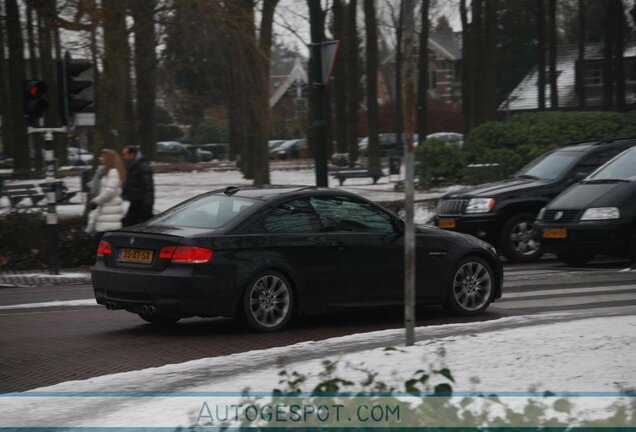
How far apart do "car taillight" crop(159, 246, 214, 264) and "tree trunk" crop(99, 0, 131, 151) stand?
12195mm

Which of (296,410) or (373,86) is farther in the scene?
(373,86)

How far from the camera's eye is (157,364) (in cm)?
938

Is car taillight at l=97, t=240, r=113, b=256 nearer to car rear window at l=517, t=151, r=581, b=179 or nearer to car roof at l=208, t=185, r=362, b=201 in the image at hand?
car roof at l=208, t=185, r=362, b=201

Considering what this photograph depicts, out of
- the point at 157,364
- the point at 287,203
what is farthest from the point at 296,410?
the point at 287,203

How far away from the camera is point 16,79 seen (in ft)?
141

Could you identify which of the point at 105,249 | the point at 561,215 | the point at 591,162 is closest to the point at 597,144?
the point at 591,162

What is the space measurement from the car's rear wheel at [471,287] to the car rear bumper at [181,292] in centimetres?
261

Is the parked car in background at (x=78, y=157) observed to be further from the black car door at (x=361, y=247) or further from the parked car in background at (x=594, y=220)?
the black car door at (x=361, y=247)

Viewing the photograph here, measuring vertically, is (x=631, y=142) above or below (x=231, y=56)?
below

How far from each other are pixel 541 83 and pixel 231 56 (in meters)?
34.6

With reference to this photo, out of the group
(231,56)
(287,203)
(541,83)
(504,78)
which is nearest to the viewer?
(287,203)

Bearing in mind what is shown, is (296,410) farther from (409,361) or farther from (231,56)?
(231,56)

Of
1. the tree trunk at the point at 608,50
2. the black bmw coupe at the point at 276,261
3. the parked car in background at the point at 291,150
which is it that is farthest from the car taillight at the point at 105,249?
A: the parked car in background at the point at 291,150

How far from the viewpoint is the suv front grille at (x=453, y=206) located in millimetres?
19062
